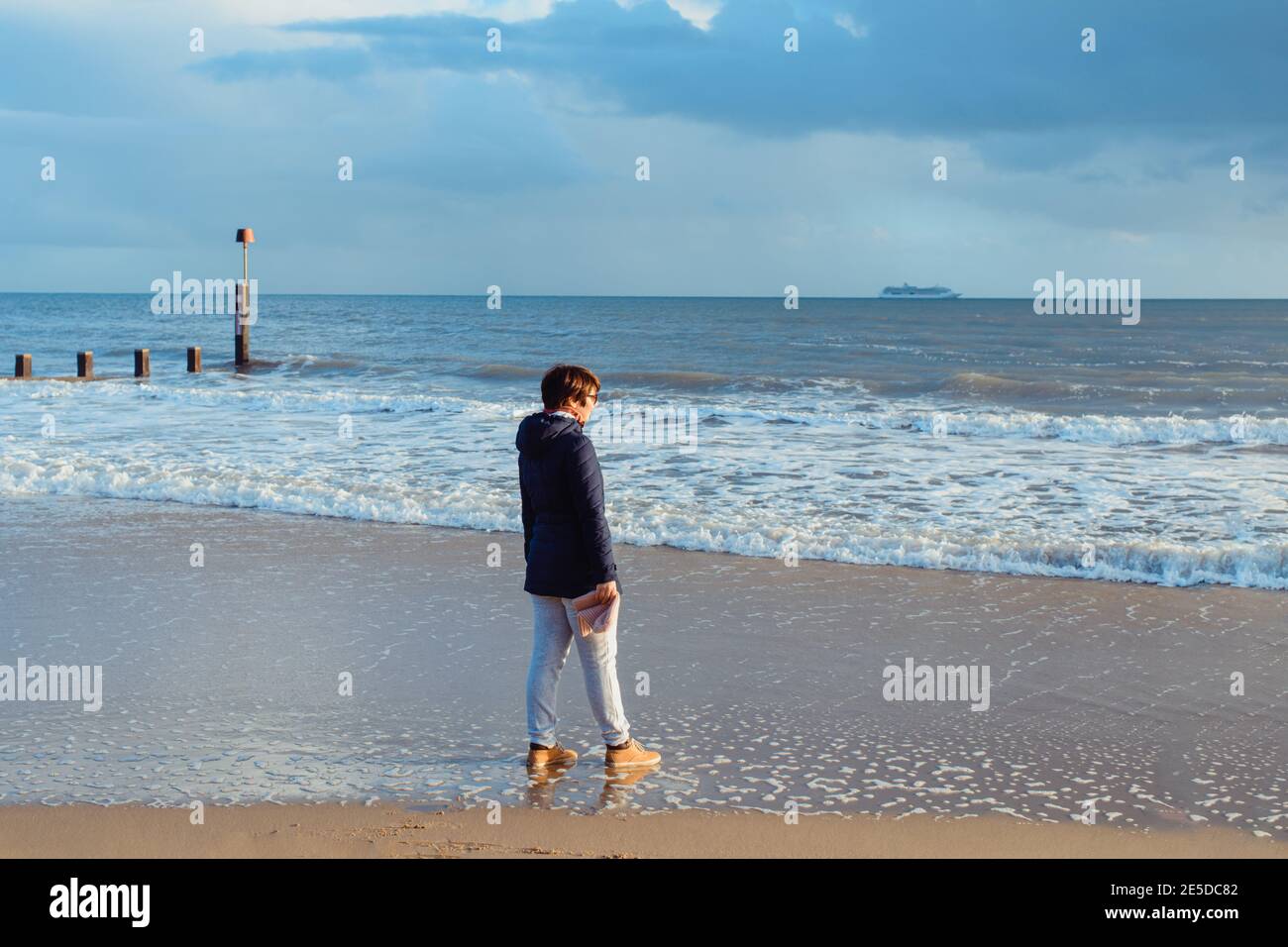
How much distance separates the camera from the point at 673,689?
584 centimetres

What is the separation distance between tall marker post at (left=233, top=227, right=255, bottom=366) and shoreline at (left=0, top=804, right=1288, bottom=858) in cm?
2776

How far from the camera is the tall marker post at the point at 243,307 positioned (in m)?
30.0

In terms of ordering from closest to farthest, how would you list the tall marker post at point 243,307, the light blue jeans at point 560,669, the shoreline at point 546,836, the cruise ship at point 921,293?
the shoreline at point 546,836 < the light blue jeans at point 560,669 < the tall marker post at point 243,307 < the cruise ship at point 921,293

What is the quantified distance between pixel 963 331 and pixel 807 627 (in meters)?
47.0

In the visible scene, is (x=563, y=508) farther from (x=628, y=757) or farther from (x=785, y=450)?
(x=785, y=450)

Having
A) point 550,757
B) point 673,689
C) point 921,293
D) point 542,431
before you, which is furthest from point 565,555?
point 921,293

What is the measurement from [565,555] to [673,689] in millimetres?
1511

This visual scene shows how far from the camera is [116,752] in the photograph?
4867 millimetres

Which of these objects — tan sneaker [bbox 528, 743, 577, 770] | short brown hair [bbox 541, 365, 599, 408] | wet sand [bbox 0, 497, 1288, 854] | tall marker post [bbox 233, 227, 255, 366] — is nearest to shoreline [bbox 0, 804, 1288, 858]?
wet sand [bbox 0, 497, 1288, 854]

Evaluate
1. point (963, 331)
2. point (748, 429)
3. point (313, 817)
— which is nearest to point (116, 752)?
point (313, 817)

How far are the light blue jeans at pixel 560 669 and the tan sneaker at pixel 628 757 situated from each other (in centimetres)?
4

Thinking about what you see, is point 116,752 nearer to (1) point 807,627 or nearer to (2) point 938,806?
(2) point 938,806


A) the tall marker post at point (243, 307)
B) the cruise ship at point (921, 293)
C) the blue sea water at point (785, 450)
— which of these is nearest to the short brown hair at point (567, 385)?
the blue sea water at point (785, 450)

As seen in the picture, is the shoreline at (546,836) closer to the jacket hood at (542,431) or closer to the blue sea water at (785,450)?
the jacket hood at (542,431)
